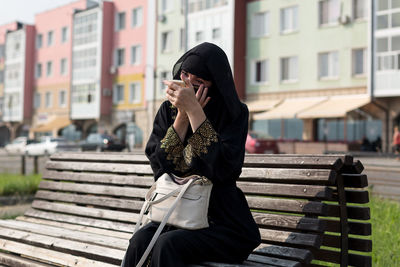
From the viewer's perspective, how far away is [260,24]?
1444 inches

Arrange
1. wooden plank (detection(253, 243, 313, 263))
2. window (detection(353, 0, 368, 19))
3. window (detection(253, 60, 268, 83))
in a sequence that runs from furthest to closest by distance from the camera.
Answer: window (detection(253, 60, 268, 83)), window (detection(353, 0, 368, 19)), wooden plank (detection(253, 243, 313, 263))

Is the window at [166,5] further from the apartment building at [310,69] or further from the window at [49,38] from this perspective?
the window at [49,38]

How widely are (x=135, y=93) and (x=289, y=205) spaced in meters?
42.3

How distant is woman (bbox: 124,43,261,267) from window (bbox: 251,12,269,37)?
1319 inches

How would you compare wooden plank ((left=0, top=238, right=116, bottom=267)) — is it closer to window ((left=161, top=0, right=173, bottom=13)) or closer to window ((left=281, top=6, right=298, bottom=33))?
window ((left=281, top=6, right=298, bottom=33))

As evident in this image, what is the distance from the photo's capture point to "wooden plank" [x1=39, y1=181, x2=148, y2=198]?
473 cm

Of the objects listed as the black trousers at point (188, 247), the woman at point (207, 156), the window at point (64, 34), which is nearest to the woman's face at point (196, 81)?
the woman at point (207, 156)

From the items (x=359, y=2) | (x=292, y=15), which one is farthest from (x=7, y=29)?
(x=359, y=2)

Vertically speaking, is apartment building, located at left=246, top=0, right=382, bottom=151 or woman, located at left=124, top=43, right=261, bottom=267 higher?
apartment building, located at left=246, top=0, right=382, bottom=151

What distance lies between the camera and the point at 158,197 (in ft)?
10.4

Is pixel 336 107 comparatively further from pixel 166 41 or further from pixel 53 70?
pixel 53 70

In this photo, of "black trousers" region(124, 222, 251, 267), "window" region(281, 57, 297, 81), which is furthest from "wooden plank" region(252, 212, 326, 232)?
"window" region(281, 57, 297, 81)

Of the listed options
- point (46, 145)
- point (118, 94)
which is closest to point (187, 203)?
point (46, 145)

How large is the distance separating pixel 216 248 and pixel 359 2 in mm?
31211
